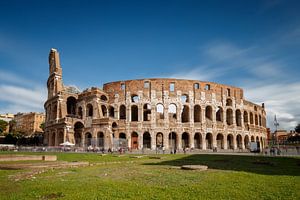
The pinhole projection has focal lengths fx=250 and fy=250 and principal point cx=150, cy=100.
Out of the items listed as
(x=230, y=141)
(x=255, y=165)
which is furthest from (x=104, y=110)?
(x=255, y=165)

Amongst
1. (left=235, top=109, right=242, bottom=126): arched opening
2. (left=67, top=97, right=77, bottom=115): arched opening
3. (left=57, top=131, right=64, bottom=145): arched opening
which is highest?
(left=67, top=97, right=77, bottom=115): arched opening

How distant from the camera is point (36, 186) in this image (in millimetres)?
6992

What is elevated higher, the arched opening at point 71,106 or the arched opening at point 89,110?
the arched opening at point 71,106

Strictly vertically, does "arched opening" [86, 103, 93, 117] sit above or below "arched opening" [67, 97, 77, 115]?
below

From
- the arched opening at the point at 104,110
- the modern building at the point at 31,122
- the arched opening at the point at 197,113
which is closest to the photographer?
the arched opening at the point at 104,110

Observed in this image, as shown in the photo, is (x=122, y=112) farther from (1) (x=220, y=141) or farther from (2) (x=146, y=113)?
(1) (x=220, y=141)

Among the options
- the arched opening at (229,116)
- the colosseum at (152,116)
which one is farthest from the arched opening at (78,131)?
the arched opening at (229,116)

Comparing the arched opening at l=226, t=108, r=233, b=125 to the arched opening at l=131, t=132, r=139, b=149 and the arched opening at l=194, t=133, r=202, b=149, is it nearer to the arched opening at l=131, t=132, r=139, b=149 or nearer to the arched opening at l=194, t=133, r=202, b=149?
the arched opening at l=194, t=133, r=202, b=149

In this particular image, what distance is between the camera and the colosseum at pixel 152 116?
41344mm

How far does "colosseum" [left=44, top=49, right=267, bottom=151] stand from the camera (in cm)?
4134

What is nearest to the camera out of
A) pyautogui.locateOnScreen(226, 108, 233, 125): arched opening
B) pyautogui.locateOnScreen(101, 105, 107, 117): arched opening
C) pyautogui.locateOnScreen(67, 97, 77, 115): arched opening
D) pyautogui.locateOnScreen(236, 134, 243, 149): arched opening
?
pyautogui.locateOnScreen(101, 105, 107, 117): arched opening

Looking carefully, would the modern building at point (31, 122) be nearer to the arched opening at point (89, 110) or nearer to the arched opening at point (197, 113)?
the arched opening at point (89, 110)

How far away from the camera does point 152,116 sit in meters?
42.0

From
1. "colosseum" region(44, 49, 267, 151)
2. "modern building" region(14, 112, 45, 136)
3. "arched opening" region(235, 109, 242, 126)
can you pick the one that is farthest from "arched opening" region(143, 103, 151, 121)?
"modern building" region(14, 112, 45, 136)
